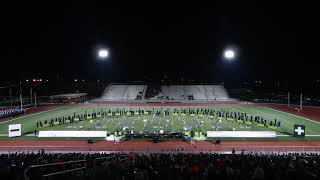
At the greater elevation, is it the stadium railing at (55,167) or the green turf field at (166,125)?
the stadium railing at (55,167)

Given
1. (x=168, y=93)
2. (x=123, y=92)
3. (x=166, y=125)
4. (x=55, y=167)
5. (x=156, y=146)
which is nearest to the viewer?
(x=55, y=167)

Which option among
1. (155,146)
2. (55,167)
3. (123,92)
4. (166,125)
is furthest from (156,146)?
(123,92)

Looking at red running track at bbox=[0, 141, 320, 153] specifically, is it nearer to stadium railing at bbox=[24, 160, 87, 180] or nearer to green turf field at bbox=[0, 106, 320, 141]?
green turf field at bbox=[0, 106, 320, 141]

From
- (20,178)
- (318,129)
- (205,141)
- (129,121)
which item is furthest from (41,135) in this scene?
(318,129)

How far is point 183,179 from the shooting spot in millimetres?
10469

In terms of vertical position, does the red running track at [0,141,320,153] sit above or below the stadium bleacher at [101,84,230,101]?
below

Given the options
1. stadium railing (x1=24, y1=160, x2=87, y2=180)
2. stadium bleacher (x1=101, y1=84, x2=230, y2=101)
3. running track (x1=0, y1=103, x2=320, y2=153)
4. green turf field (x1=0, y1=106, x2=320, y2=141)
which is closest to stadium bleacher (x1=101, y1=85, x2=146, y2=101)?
stadium bleacher (x1=101, y1=84, x2=230, y2=101)

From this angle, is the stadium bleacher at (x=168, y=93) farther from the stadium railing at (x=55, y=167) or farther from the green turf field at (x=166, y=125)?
the stadium railing at (x=55, y=167)

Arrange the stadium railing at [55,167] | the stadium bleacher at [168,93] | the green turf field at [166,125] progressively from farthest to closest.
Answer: the stadium bleacher at [168,93], the green turf field at [166,125], the stadium railing at [55,167]

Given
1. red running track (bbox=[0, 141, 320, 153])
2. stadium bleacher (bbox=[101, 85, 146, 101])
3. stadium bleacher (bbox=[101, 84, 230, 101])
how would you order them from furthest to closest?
stadium bleacher (bbox=[101, 85, 146, 101]) < stadium bleacher (bbox=[101, 84, 230, 101]) < red running track (bbox=[0, 141, 320, 153])

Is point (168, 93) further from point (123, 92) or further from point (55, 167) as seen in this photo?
point (55, 167)

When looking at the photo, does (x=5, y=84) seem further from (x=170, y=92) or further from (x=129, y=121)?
(x=129, y=121)

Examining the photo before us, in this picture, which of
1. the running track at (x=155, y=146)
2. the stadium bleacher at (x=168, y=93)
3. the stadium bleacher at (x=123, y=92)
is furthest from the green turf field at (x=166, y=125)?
the stadium bleacher at (x=123, y=92)

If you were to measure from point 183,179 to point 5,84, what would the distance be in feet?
263
